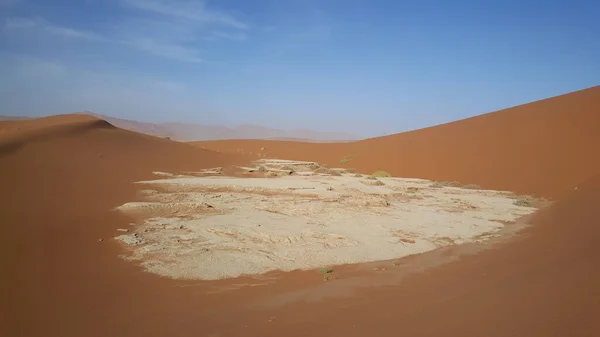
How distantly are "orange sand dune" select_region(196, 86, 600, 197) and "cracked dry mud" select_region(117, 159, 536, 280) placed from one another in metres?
5.42

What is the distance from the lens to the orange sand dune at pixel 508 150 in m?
17.6

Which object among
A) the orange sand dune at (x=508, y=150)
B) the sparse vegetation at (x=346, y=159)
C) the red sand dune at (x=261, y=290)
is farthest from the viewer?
the sparse vegetation at (x=346, y=159)

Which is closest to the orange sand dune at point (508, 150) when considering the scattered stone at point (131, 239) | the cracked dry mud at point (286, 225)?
the cracked dry mud at point (286, 225)

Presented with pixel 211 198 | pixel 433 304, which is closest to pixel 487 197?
pixel 211 198

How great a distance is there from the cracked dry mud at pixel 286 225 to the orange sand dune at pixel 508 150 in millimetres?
5415

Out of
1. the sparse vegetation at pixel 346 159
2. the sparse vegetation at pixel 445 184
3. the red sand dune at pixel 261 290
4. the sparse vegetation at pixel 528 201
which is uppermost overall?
the sparse vegetation at pixel 346 159

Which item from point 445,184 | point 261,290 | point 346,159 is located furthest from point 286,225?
point 346,159

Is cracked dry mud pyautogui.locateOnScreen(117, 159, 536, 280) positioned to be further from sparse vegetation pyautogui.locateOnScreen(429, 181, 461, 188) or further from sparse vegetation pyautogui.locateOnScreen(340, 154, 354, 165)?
sparse vegetation pyautogui.locateOnScreen(340, 154, 354, 165)

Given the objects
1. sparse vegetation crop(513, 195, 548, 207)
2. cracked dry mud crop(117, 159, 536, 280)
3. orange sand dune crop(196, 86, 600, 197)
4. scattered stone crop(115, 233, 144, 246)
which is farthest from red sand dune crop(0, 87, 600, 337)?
orange sand dune crop(196, 86, 600, 197)

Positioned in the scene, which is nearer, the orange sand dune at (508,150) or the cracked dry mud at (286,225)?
the cracked dry mud at (286,225)

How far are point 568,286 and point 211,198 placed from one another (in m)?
8.80

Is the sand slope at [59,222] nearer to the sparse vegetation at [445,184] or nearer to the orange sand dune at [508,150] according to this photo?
the sparse vegetation at [445,184]

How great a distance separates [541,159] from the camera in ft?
62.3

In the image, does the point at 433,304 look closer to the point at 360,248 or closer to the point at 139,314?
the point at 360,248
